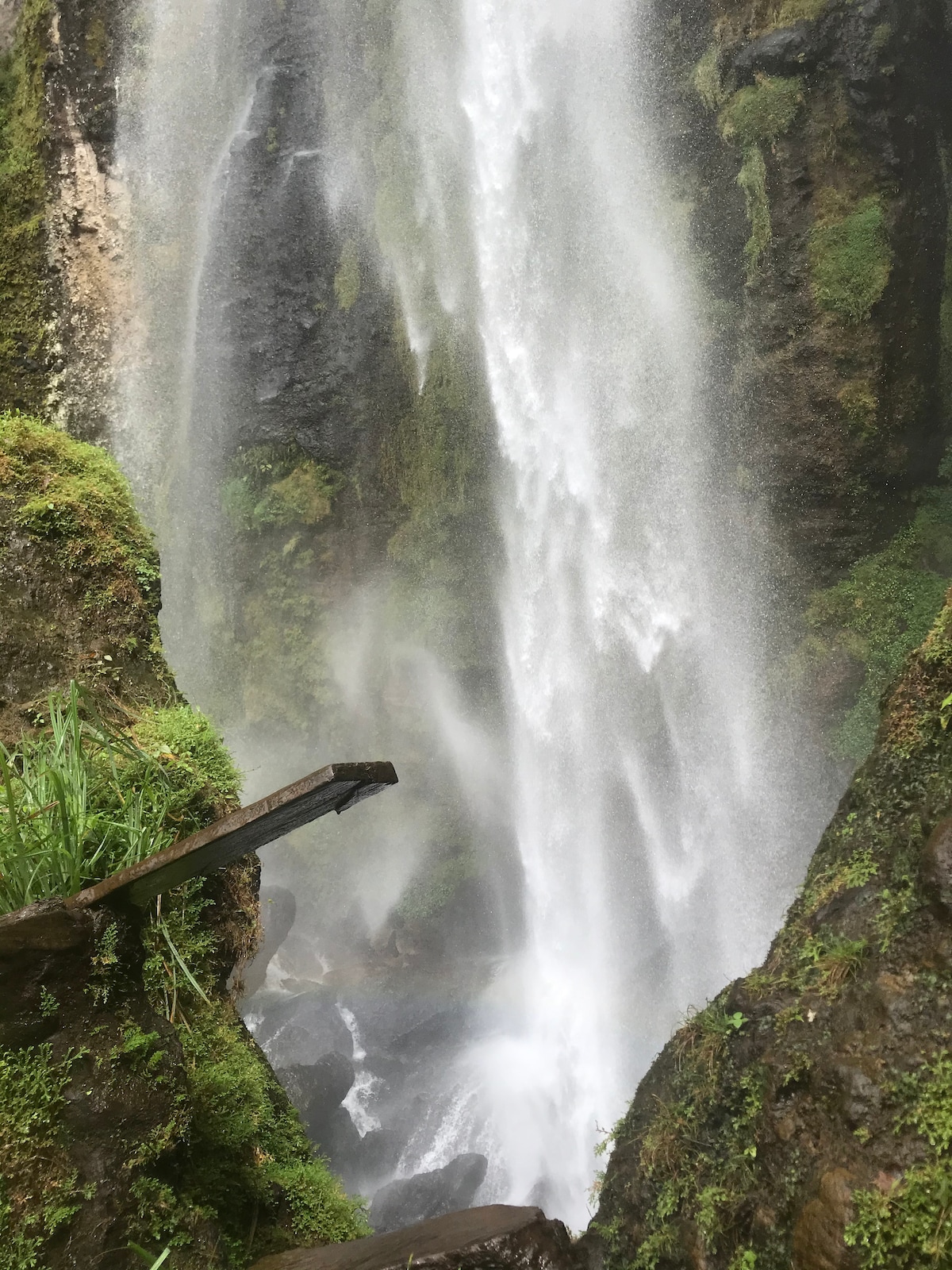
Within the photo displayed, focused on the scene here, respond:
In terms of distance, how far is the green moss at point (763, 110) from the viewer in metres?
10.6

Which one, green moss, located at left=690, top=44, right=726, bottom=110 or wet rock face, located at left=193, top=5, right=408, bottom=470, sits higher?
Result: wet rock face, located at left=193, top=5, right=408, bottom=470

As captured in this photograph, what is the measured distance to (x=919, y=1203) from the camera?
2.52m

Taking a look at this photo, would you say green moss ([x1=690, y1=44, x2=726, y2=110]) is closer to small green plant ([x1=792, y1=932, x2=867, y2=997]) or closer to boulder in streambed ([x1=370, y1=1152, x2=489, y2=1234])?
small green plant ([x1=792, y1=932, x2=867, y2=997])

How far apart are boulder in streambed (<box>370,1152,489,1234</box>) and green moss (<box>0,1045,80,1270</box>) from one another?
8262 millimetres

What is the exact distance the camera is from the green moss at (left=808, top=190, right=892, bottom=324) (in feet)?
34.5

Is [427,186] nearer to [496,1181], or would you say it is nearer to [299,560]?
[299,560]

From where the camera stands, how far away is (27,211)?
11.6 metres

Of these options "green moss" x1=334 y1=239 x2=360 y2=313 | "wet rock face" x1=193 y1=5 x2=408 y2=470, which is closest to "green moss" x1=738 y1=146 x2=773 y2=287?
"wet rock face" x1=193 y1=5 x2=408 y2=470

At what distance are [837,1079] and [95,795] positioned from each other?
9.84 ft

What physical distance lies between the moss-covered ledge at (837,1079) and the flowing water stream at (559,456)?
7840mm

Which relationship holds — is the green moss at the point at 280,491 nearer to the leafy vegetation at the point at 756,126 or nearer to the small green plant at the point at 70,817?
the leafy vegetation at the point at 756,126

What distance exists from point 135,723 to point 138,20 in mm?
13517

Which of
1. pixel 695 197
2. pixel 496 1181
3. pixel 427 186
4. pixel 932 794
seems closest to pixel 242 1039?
pixel 932 794

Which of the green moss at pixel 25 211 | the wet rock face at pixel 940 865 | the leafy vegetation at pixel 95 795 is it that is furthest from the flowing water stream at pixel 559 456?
the leafy vegetation at pixel 95 795
